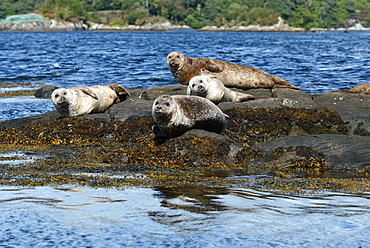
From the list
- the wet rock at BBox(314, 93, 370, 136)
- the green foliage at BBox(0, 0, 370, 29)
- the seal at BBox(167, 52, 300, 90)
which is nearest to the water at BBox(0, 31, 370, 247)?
the wet rock at BBox(314, 93, 370, 136)

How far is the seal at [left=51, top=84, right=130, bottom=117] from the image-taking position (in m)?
9.24

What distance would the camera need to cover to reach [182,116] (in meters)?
7.43

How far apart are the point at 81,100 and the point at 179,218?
5.74 m

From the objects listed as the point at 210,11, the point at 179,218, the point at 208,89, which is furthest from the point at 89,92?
the point at 210,11

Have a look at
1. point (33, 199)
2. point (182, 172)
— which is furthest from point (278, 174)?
point (33, 199)

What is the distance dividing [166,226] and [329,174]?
9.85 ft

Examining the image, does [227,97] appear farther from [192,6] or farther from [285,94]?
[192,6]

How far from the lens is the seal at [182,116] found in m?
7.23

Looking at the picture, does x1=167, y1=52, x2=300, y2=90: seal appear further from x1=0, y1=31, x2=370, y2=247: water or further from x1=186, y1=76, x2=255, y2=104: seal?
x1=0, y1=31, x2=370, y2=247: water

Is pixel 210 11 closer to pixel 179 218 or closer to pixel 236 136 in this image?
pixel 236 136

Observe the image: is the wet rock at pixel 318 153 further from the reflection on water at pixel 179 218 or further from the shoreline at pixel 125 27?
the shoreline at pixel 125 27

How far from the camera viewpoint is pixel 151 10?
16850 centimetres

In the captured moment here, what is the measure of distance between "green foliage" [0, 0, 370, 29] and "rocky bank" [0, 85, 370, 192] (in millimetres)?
134090

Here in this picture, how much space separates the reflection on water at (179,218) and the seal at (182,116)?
2136 millimetres
